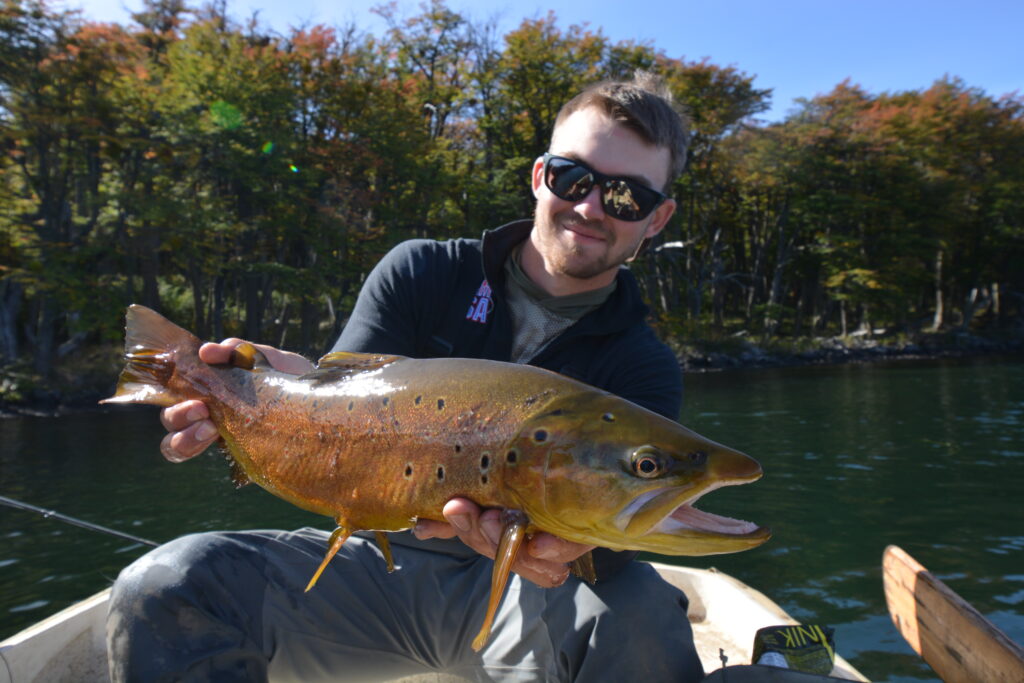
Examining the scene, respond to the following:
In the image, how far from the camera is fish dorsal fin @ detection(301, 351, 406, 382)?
2.54 m

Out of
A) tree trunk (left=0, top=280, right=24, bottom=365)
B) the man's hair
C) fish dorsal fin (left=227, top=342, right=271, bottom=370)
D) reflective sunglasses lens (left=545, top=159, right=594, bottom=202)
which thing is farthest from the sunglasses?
tree trunk (left=0, top=280, right=24, bottom=365)

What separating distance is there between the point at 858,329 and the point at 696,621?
4514 cm

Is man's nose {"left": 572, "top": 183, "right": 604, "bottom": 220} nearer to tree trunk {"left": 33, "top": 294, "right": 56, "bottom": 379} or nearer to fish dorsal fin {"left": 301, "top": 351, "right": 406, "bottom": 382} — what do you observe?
fish dorsal fin {"left": 301, "top": 351, "right": 406, "bottom": 382}

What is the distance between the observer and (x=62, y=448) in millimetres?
15164

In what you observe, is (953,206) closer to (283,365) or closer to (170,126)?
(170,126)

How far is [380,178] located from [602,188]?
26.7m

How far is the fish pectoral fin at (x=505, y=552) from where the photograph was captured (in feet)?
6.54

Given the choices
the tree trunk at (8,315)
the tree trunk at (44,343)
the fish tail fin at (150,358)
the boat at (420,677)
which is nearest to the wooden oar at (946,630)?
the boat at (420,677)

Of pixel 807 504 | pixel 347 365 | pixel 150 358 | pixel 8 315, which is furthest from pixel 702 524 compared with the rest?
pixel 8 315

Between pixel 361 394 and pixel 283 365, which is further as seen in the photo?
pixel 283 365

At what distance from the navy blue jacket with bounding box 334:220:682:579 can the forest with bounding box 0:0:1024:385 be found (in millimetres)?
16560

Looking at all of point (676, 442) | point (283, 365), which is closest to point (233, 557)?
point (283, 365)

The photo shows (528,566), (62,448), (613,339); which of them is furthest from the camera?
(62,448)

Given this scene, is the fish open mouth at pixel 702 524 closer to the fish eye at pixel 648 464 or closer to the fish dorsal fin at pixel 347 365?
the fish eye at pixel 648 464
